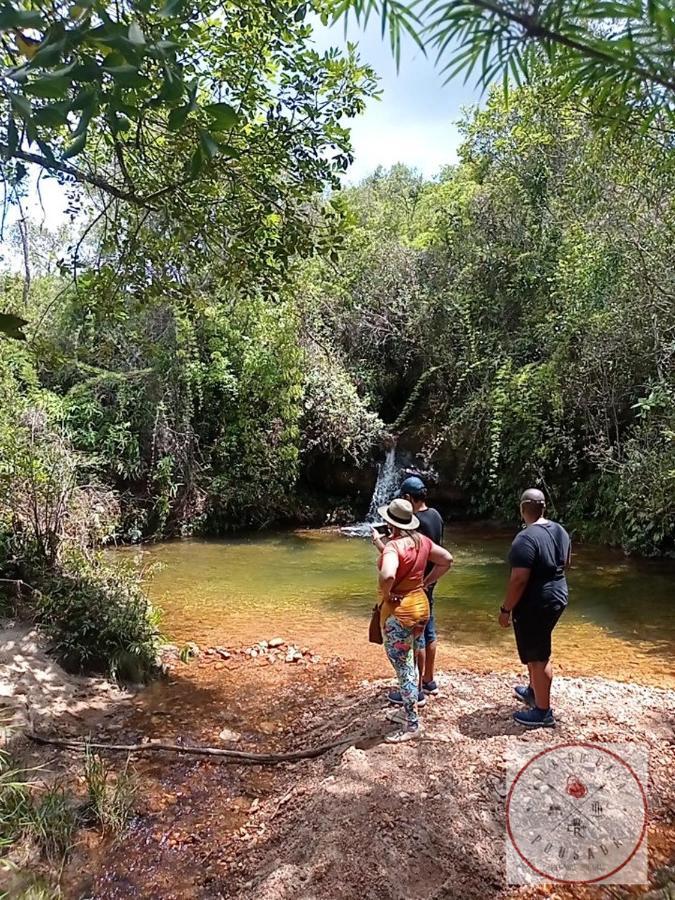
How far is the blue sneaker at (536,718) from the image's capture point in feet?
13.5

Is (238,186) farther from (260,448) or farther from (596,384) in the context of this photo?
(260,448)

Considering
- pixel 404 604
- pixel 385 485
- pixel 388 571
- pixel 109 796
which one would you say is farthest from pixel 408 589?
pixel 385 485

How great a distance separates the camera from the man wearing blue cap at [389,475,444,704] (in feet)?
15.2

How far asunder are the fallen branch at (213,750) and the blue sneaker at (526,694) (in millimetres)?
1221

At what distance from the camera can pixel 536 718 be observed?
4129mm

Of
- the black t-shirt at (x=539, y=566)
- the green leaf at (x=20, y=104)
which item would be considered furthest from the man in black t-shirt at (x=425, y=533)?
the green leaf at (x=20, y=104)

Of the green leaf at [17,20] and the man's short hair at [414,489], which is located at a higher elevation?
the green leaf at [17,20]

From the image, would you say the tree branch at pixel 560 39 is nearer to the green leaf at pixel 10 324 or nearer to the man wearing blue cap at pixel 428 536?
the green leaf at pixel 10 324

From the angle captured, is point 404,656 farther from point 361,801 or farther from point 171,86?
point 171,86

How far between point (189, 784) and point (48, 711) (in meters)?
1.47

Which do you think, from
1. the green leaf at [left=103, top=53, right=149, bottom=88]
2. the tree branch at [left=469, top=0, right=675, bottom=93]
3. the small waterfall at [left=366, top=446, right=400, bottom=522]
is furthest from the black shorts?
the small waterfall at [left=366, top=446, right=400, bottom=522]

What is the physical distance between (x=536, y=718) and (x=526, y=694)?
0.39 meters

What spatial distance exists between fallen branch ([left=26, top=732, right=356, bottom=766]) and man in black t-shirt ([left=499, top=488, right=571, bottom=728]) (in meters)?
1.26

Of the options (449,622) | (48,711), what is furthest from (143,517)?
(48,711)
